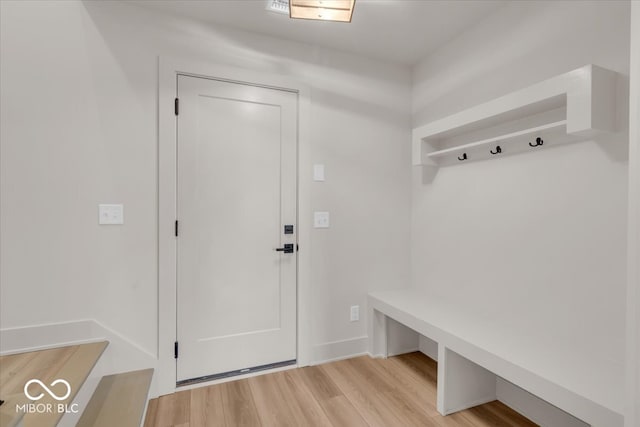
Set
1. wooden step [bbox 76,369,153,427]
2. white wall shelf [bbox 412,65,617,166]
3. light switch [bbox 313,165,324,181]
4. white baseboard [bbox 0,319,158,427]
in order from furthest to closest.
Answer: light switch [bbox 313,165,324,181], white baseboard [bbox 0,319,158,427], wooden step [bbox 76,369,153,427], white wall shelf [bbox 412,65,617,166]

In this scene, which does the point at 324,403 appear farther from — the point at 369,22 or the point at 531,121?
the point at 369,22

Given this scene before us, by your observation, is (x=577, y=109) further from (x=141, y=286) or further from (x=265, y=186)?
(x=141, y=286)

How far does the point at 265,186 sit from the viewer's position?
2.44 metres

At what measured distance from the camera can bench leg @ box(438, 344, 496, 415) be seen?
77.1 inches

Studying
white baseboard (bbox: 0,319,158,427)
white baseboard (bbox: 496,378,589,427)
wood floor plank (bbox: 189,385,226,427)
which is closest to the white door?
wood floor plank (bbox: 189,385,226,427)

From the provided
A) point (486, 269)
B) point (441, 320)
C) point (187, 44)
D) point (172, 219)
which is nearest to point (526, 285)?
point (486, 269)

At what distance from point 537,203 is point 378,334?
158 cm

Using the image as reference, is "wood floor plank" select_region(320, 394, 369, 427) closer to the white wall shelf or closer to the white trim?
the white trim

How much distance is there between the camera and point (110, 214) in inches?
79.8

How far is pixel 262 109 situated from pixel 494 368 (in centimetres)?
221

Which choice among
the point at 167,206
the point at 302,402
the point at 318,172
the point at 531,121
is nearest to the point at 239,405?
the point at 302,402

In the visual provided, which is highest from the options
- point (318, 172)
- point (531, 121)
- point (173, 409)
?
point (531, 121)

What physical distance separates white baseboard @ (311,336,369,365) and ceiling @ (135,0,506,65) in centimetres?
245

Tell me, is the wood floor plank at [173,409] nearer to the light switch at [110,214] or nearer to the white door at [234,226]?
the white door at [234,226]
